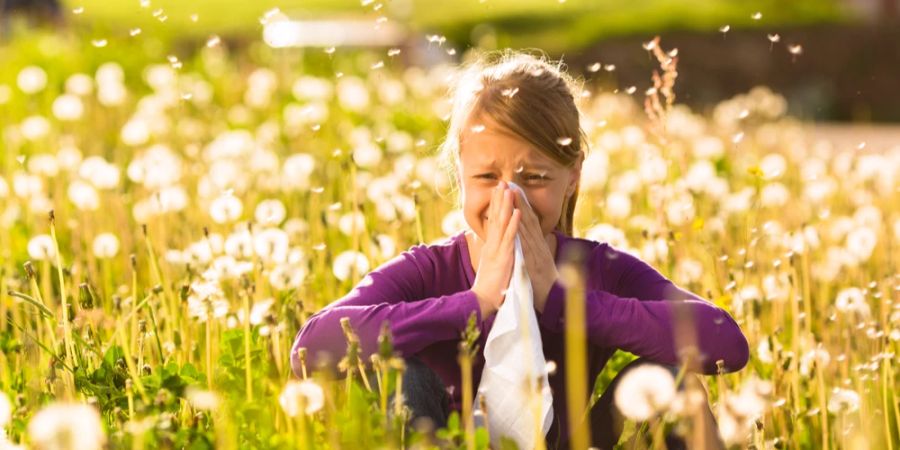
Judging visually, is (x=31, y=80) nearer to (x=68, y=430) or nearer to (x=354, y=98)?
(x=354, y=98)

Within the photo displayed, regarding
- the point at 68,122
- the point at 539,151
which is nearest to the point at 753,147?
the point at 68,122

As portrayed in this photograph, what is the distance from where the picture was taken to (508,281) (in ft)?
7.63

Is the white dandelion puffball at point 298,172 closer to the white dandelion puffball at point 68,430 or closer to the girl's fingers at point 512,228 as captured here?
the girl's fingers at point 512,228

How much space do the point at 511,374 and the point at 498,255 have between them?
209 millimetres

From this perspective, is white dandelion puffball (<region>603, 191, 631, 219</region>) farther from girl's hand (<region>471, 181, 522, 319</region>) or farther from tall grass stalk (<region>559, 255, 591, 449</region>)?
girl's hand (<region>471, 181, 522, 319</region>)

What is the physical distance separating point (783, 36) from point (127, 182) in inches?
327

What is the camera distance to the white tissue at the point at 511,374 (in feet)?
7.32

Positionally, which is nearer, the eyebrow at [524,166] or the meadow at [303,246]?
the meadow at [303,246]

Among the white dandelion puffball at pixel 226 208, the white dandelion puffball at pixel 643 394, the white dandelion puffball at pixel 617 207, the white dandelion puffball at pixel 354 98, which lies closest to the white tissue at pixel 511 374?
the white dandelion puffball at pixel 643 394

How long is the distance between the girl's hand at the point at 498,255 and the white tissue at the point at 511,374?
32mm

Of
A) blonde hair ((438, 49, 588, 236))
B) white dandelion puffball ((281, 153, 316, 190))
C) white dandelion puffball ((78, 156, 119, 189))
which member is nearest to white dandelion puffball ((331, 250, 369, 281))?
blonde hair ((438, 49, 588, 236))

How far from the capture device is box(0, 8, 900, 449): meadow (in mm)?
2217

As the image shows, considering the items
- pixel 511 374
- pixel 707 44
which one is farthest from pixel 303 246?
pixel 707 44

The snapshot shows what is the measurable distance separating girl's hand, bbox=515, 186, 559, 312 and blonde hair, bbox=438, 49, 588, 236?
14 cm
